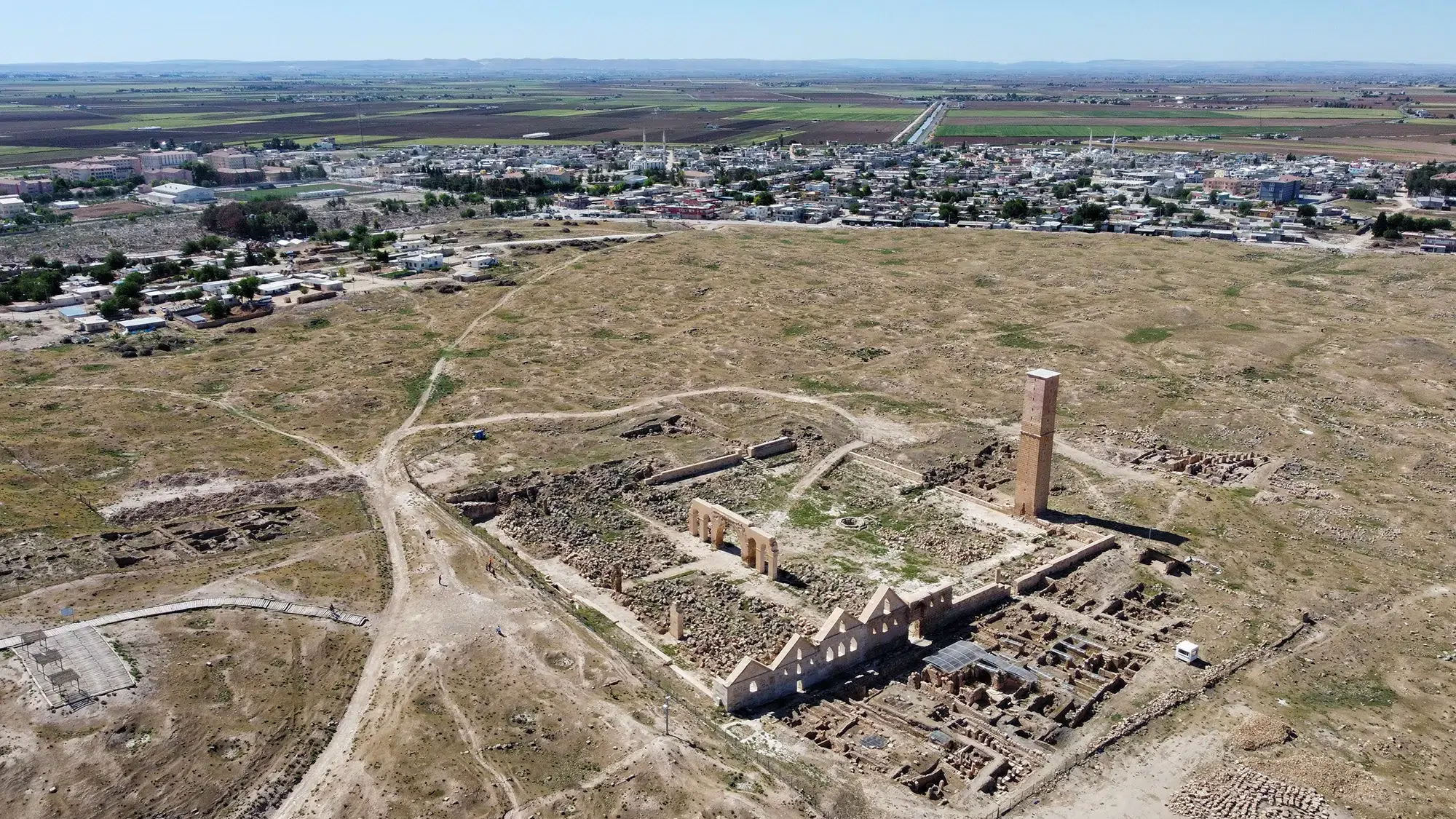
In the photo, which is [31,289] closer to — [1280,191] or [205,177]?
[205,177]

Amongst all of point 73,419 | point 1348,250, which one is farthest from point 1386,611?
point 1348,250

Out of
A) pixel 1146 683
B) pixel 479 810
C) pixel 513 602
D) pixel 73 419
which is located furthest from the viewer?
pixel 73 419

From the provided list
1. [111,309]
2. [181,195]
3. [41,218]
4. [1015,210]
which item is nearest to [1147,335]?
[1015,210]

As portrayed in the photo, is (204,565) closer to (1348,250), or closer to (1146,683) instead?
(1146,683)

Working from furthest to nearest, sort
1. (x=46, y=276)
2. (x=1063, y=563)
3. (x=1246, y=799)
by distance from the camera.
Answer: (x=46, y=276)
(x=1063, y=563)
(x=1246, y=799)

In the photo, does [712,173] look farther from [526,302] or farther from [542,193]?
[526,302]

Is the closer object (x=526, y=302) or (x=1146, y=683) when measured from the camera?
(x=1146, y=683)

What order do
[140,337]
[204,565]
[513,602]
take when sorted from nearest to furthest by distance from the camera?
1. [513,602]
2. [204,565]
3. [140,337]
